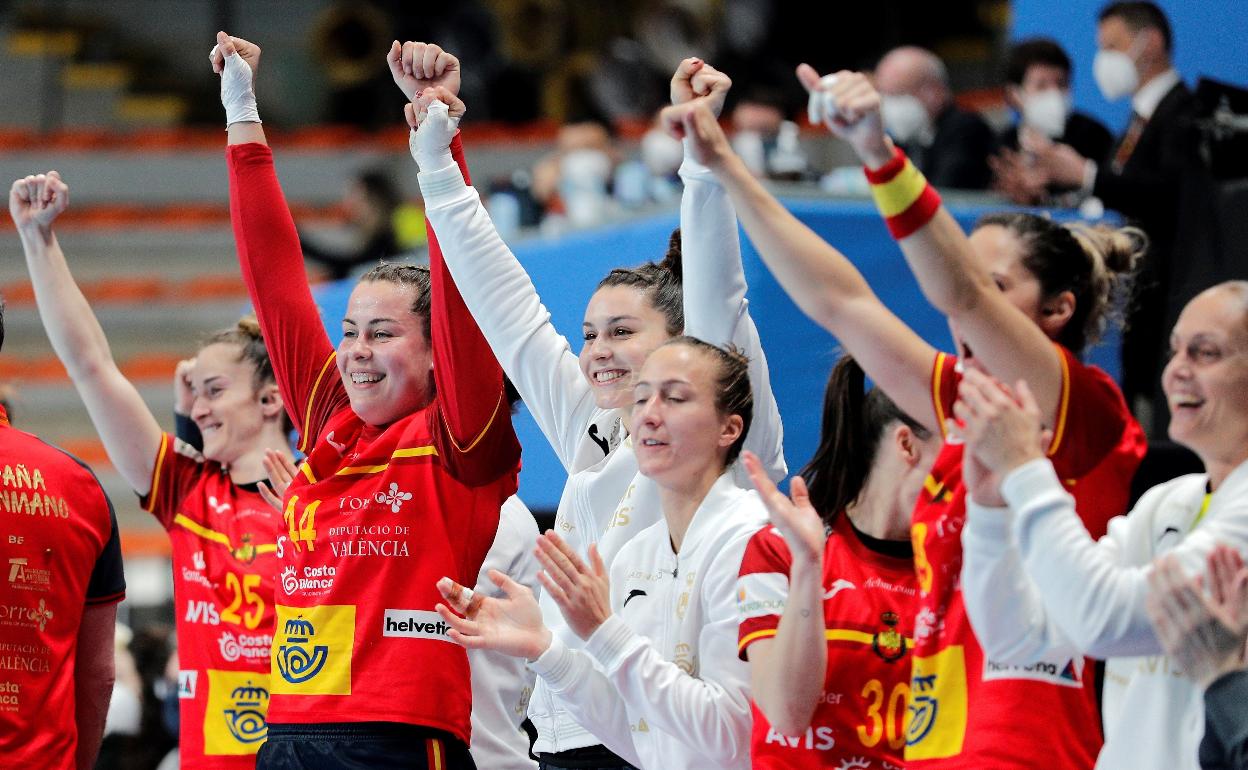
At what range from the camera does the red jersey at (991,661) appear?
2627 mm

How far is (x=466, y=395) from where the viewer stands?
324 cm

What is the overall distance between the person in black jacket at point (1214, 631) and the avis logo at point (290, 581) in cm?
176

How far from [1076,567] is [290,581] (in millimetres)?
1689

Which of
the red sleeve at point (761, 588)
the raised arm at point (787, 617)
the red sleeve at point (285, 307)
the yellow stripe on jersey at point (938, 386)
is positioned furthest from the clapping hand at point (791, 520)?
the red sleeve at point (285, 307)

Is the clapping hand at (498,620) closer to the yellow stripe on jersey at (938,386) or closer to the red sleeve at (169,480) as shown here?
the yellow stripe on jersey at (938,386)

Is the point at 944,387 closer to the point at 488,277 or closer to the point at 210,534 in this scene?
the point at 488,277

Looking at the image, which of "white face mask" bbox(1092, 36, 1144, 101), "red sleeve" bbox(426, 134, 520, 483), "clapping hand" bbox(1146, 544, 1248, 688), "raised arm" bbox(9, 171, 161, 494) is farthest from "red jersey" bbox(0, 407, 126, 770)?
"white face mask" bbox(1092, 36, 1144, 101)

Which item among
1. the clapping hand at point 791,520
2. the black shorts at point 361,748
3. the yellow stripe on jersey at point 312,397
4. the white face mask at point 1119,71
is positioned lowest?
the black shorts at point 361,748

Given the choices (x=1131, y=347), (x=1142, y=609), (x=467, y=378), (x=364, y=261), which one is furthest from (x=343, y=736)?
(x=364, y=261)

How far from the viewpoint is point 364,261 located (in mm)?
9617

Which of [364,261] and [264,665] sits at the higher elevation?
[364,261]

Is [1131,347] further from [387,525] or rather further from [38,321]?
[38,321]

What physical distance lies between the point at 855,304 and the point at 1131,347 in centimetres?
272

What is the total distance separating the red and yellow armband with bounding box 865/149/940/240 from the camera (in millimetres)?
2533
